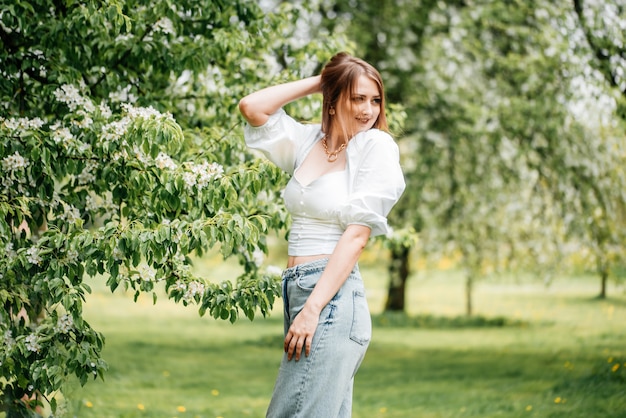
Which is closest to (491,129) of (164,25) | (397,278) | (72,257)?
(164,25)

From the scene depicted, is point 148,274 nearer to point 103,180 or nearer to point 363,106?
point 103,180

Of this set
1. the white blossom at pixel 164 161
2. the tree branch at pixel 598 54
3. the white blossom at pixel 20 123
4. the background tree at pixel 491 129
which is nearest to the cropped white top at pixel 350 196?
the white blossom at pixel 164 161

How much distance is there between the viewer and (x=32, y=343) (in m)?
4.11

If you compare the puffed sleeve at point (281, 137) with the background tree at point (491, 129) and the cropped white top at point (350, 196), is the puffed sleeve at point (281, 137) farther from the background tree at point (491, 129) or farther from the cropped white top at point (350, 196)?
the background tree at point (491, 129)

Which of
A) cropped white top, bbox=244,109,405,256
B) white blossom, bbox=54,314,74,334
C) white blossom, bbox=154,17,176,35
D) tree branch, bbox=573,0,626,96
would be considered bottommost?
white blossom, bbox=54,314,74,334

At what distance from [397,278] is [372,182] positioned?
1477cm

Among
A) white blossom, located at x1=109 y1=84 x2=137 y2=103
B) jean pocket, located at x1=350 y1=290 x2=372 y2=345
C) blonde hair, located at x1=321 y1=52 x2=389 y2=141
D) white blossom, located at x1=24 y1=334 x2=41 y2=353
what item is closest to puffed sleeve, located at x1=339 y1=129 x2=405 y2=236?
blonde hair, located at x1=321 y1=52 x2=389 y2=141

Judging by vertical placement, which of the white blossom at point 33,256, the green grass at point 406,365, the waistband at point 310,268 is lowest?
the green grass at point 406,365

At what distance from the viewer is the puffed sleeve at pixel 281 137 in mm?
3312

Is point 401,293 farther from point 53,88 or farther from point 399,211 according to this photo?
point 53,88

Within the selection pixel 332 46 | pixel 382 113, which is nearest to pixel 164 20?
pixel 332 46

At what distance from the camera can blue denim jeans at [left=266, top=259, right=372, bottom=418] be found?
2895 millimetres

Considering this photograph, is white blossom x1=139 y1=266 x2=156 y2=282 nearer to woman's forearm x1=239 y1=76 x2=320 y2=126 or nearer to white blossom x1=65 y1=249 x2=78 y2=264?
white blossom x1=65 y1=249 x2=78 y2=264

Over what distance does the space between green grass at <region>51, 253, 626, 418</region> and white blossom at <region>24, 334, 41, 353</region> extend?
82 centimetres
